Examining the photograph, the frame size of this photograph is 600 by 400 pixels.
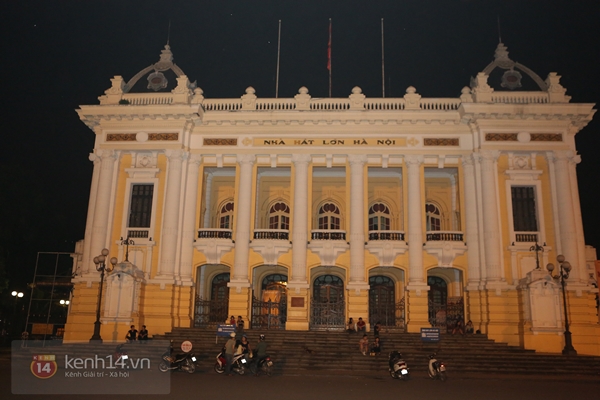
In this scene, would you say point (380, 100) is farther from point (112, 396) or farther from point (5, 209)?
point (5, 209)

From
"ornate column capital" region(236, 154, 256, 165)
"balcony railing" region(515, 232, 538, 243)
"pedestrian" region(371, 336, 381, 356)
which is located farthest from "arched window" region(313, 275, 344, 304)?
"balcony railing" region(515, 232, 538, 243)

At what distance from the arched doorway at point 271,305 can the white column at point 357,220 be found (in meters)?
4.56

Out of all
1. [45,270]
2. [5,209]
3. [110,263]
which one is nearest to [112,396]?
[110,263]

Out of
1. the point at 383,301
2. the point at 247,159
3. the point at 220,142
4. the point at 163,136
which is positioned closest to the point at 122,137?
the point at 163,136

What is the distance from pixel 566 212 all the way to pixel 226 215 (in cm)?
1870

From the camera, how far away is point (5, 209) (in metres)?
37.0

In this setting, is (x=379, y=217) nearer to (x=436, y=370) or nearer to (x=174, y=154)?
(x=174, y=154)

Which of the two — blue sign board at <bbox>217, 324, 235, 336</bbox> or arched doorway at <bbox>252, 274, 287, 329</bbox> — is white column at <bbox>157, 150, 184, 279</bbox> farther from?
blue sign board at <bbox>217, 324, 235, 336</bbox>

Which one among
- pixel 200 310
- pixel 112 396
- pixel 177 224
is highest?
pixel 177 224

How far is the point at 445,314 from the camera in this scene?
27969 millimetres

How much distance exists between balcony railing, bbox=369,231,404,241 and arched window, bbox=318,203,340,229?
362 cm

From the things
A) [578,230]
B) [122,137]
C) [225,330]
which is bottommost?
[225,330]

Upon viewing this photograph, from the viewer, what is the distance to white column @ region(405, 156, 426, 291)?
91.4ft

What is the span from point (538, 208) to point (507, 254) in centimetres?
300
